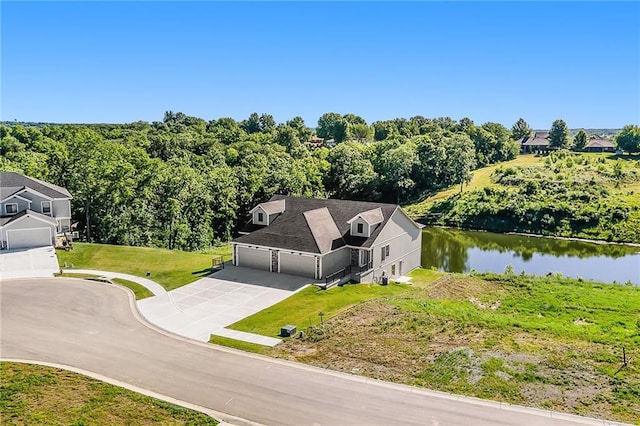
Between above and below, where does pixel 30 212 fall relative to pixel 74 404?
above

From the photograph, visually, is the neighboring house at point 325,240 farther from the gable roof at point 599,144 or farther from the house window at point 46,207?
the gable roof at point 599,144

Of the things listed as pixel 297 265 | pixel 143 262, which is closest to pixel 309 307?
pixel 297 265

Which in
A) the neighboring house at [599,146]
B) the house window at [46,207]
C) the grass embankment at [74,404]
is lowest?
the grass embankment at [74,404]

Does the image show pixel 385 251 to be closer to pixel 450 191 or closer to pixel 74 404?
pixel 74 404

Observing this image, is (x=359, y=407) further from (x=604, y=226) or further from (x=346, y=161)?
(x=346, y=161)

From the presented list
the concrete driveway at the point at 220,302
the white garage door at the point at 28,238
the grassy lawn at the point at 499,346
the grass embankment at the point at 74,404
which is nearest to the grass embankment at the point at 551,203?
the grassy lawn at the point at 499,346

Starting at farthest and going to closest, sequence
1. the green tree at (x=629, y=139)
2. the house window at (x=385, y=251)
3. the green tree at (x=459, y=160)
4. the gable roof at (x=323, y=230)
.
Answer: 1. the green tree at (x=629, y=139)
2. the green tree at (x=459, y=160)
3. the house window at (x=385, y=251)
4. the gable roof at (x=323, y=230)
